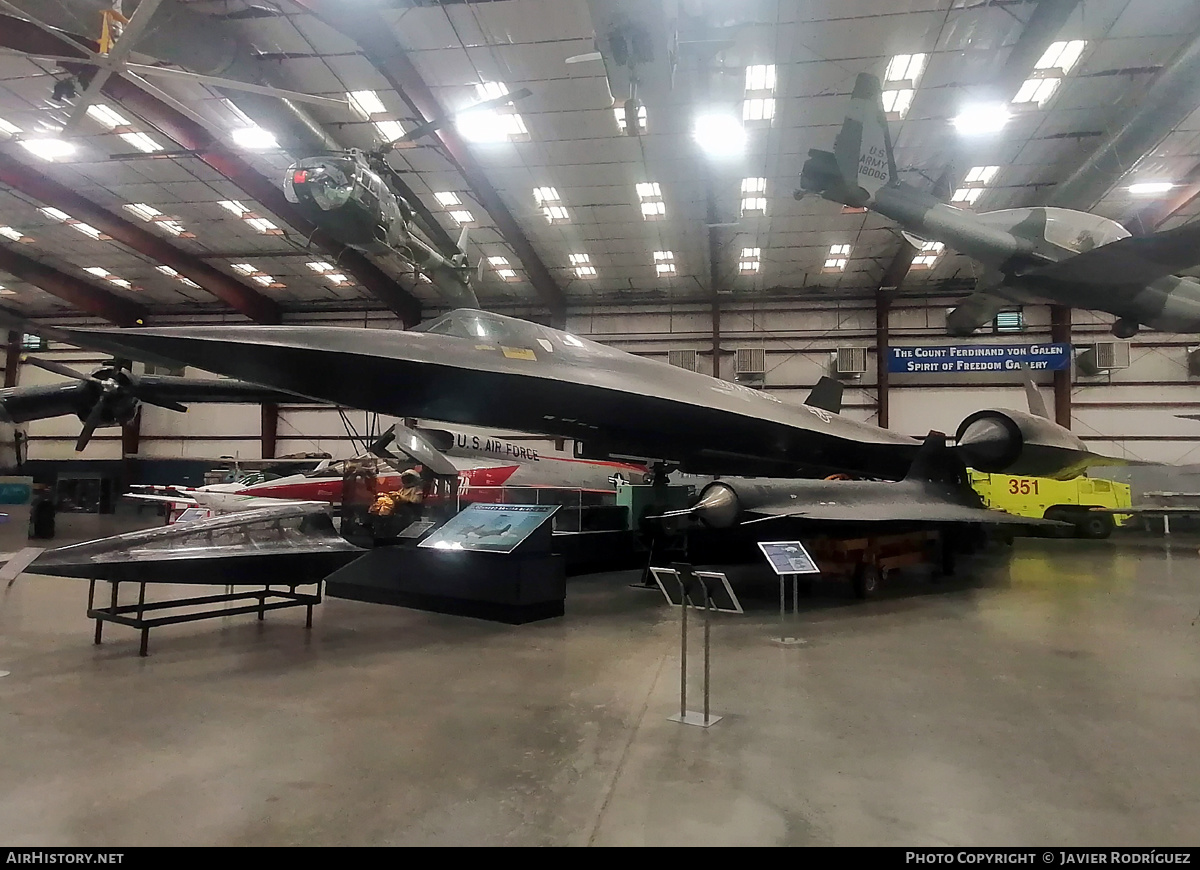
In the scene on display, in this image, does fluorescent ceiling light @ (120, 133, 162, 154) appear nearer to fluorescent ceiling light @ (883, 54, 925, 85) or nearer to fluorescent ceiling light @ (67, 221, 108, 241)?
fluorescent ceiling light @ (67, 221, 108, 241)

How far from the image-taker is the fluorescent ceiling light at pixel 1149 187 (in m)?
15.5

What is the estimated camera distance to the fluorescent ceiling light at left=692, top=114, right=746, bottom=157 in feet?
40.4

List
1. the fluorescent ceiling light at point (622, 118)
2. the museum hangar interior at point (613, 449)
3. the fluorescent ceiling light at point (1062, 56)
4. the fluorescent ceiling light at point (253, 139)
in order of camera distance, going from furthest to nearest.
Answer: the fluorescent ceiling light at point (253, 139)
the fluorescent ceiling light at point (622, 118)
the fluorescent ceiling light at point (1062, 56)
the museum hangar interior at point (613, 449)

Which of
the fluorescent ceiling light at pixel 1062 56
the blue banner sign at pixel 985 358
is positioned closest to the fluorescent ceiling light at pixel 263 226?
the fluorescent ceiling light at pixel 1062 56

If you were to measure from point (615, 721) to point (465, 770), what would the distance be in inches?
42.4

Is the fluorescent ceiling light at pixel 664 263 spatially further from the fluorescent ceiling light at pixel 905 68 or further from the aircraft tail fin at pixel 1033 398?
the aircraft tail fin at pixel 1033 398

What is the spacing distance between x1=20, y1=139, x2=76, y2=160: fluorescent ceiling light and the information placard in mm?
17805

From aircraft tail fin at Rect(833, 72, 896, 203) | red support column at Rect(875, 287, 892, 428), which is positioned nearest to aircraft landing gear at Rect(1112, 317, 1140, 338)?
aircraft tail fin at Rect(833, 72, 896, 203)

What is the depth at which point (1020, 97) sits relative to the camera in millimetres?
12188

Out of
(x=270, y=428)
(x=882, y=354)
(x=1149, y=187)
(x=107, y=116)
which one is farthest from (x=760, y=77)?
(x=270, y=428)

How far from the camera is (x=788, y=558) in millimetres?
6031

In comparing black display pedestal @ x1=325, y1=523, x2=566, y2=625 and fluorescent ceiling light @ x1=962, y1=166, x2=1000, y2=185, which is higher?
fluorescent ceiling light @ x1=962, y1=166, x2=1000, y2=185

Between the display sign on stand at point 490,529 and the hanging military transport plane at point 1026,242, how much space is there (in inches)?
289

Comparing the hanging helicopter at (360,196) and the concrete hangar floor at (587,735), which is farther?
the hanging helicopter at (360,196)
